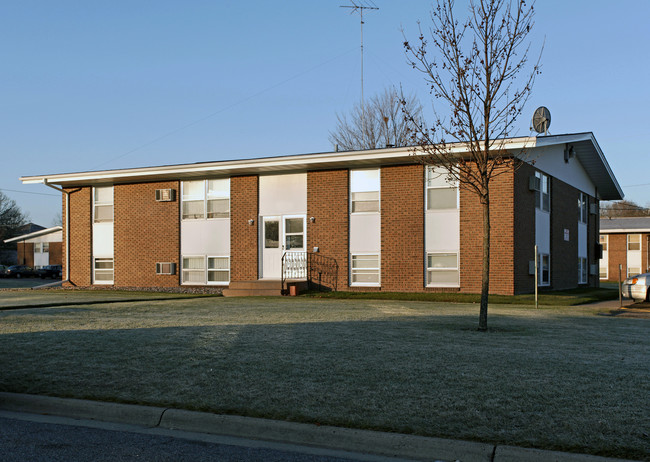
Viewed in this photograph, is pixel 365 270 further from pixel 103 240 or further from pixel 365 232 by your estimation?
pixel 103 240

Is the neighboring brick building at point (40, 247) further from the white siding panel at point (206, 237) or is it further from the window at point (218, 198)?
the window at point (218, 198)

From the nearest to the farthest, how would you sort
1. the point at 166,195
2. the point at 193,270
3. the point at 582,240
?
the point at 193,270, the point at 166,195, the point at 582,240

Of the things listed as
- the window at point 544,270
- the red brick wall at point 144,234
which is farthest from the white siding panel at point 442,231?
the red brick wall at point 144,234

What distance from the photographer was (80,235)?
25594 mm

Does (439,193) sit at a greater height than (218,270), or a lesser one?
greater

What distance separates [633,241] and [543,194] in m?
26.7

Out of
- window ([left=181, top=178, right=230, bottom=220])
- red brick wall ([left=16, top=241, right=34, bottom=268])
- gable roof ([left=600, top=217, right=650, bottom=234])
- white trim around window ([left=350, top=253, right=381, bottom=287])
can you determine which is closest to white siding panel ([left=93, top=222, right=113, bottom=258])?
window ([left=181, top=178, right=230, bottom=220])

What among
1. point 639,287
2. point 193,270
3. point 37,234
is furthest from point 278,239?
point 37,234

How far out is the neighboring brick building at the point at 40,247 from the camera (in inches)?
2576

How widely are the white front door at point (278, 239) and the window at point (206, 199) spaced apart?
1.82 m

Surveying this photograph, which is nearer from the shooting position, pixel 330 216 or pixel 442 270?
pixel 442 270

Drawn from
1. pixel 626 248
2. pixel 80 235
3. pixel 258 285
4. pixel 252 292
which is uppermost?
pixel 80 235

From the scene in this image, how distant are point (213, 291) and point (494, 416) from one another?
708 inches

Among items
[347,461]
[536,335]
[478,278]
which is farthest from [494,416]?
[478,278]
